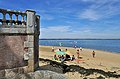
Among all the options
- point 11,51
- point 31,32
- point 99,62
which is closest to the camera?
point 11,51

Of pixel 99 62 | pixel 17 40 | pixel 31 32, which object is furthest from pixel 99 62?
pixel 17 40

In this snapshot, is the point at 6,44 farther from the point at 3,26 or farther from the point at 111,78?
the point at 111,78

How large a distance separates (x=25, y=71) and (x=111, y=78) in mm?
7932

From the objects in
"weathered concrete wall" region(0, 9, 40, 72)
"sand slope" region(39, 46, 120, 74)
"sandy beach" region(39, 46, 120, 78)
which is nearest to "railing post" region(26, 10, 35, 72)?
"weathered concrete wall" region(0, 9, 40, 72)

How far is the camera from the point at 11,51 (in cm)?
1059

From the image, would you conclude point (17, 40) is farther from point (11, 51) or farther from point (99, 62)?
point (99, 62)

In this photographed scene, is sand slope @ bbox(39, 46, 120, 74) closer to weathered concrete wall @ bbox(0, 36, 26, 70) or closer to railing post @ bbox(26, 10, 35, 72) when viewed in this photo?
railing post @ bbox(26, 10, 35, 72)

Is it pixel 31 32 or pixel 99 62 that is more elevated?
pixel 31 32

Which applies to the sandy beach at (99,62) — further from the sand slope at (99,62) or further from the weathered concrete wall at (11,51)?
the weathered concrete wall at (11,51)

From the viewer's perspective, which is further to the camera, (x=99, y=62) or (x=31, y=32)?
(x=99, y=62)

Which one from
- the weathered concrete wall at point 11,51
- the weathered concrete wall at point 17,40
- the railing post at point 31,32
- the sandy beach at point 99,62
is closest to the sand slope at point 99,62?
the sandy beach at point 99,62

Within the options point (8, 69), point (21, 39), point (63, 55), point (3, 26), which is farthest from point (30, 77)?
point (63, 55)

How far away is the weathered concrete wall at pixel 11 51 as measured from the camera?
1027cm

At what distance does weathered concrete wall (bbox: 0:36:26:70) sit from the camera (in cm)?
1027
